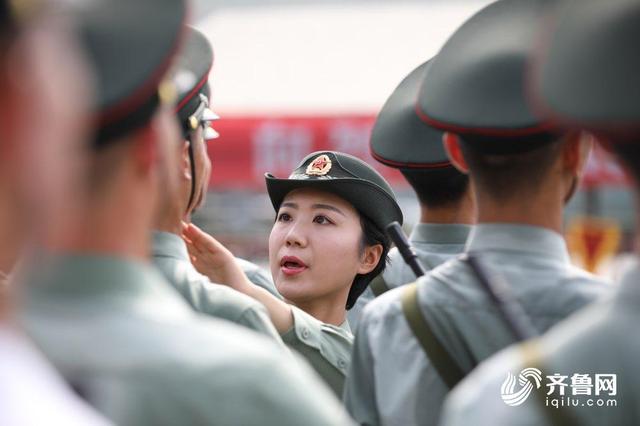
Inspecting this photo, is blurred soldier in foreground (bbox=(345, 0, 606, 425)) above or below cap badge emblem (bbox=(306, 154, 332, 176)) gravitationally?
above

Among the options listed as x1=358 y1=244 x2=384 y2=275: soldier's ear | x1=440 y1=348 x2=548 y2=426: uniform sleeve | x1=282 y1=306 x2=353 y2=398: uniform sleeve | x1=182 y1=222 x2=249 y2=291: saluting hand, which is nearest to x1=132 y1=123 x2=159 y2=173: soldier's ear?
x1=440 y1=348 x2=548 y2=426: uniform sleeve

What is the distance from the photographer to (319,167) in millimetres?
4195

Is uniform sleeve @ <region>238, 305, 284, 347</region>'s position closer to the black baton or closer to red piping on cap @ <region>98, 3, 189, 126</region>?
the black baton

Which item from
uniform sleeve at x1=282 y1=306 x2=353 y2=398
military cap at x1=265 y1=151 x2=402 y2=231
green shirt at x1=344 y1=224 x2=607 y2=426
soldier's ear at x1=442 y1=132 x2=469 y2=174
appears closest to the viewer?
green shirt at x1=344 y1=224 x2=607 y2=426

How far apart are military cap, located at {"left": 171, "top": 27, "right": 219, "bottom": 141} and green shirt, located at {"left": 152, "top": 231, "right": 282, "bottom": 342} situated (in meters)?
0.39

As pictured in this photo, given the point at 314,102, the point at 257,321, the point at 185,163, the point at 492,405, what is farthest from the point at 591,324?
the point at 314,102

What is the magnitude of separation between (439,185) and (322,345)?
0.88m

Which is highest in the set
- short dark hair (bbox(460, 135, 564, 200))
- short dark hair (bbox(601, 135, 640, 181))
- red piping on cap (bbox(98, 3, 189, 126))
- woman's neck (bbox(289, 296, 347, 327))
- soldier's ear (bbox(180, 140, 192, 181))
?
red piping on cap (bbox(98, 3, 189, 126))

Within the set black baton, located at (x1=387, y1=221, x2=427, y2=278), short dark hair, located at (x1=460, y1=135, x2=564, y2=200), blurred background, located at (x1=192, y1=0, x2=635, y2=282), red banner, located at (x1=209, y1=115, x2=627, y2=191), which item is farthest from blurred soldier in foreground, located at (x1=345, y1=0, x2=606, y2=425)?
red banner, located at (x1=209, y1=115, x2=627, y2=191)

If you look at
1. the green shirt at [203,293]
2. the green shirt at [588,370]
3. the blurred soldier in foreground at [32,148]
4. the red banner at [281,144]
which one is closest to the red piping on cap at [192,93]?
the green shirt at [203,293]

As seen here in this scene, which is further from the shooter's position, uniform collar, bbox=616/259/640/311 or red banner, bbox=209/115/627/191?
red banner, bbox=209/115/627/191

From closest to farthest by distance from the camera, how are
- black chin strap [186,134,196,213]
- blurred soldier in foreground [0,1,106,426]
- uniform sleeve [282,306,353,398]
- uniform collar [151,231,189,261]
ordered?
blurred soldier in foreground [0,1,106,426] < uniform collar [151,231,189,261] < black chin strap [186,134,196,213] < uniform sleeve [282,306,353,398]

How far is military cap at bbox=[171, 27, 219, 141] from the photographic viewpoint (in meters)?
3.23

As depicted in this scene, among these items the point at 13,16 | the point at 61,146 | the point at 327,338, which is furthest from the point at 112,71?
the point at 327,338
